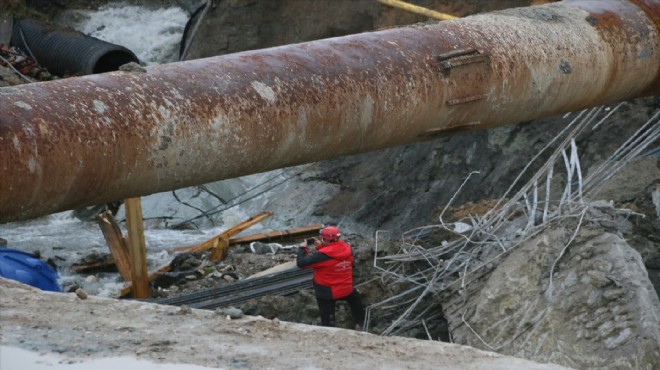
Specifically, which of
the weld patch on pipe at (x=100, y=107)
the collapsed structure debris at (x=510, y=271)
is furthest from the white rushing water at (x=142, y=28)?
the weld patch on pipe at (x=100, y=107)

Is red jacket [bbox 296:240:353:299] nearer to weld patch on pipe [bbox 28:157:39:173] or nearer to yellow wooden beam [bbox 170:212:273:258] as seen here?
yellow wooden beam [bbox 170:212:273:258]

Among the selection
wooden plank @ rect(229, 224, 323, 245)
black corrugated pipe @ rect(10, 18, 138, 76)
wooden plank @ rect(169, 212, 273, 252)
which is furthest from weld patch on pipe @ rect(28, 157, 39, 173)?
black corrugated pipe @ rect(10, 18, 138, 76)

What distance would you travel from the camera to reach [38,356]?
3.79 m

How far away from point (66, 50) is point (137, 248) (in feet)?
25.1

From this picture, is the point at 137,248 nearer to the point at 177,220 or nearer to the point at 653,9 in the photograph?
the point at 177,220

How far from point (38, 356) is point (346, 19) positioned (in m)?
13.2

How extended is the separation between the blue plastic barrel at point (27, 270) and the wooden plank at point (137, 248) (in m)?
1.20

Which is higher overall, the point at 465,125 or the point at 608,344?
the point at 465,125

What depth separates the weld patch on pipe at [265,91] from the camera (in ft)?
17.1

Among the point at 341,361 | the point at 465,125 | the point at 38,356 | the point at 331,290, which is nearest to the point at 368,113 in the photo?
the point at 465,125

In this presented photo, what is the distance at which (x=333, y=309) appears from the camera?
29.2 feet

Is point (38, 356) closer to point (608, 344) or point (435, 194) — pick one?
point (608, 344)

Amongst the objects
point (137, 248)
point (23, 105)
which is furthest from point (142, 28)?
point (23, 105)

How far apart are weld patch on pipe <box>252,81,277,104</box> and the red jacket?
365 cm
